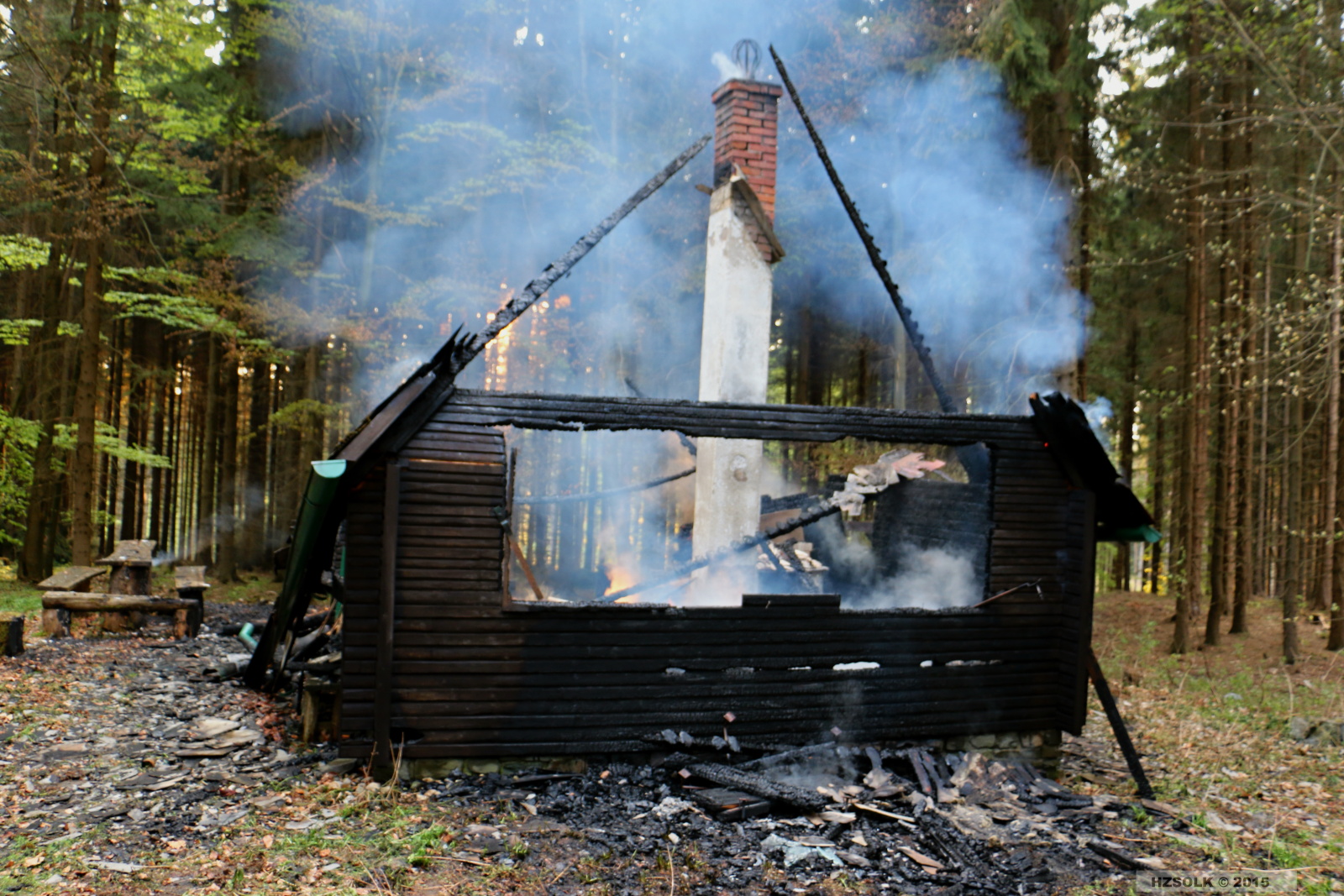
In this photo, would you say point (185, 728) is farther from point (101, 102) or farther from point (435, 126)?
point (435, 126)

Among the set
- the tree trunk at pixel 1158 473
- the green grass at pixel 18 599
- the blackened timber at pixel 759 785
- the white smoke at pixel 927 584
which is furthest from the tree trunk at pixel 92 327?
the tree trunk at pixel 1158 473

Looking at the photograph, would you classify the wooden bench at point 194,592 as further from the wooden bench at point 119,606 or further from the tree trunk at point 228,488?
the tree trunk at point 228,488

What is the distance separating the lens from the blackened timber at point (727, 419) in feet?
20.9

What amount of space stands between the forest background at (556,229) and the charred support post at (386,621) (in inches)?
363

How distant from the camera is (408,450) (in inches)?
243

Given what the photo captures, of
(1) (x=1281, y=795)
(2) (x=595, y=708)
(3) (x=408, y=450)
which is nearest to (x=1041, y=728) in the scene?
(1) (x=1281, y=795)

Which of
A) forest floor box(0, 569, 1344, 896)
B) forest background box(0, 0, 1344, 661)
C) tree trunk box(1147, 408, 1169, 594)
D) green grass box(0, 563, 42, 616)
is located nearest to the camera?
forest floor box(0, 569, 1344, 896)

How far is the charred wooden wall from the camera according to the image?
6156 mm

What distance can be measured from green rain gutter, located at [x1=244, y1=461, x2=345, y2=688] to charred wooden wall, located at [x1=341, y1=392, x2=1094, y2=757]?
33 cm

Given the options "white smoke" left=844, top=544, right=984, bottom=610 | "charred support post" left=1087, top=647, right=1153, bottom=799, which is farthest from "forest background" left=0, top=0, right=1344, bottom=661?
"charred support post" left=1087, top=647, right=1153, bottom=799

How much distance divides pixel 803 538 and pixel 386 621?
6.96m

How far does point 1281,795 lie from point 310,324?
627 inches

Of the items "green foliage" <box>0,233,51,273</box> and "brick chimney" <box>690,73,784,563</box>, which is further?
"green foliage" <box>0,233,51,273</box>

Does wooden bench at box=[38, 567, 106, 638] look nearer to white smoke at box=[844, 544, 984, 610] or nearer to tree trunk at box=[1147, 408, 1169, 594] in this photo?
white smoke at box=[844, 544, 984, 610]
